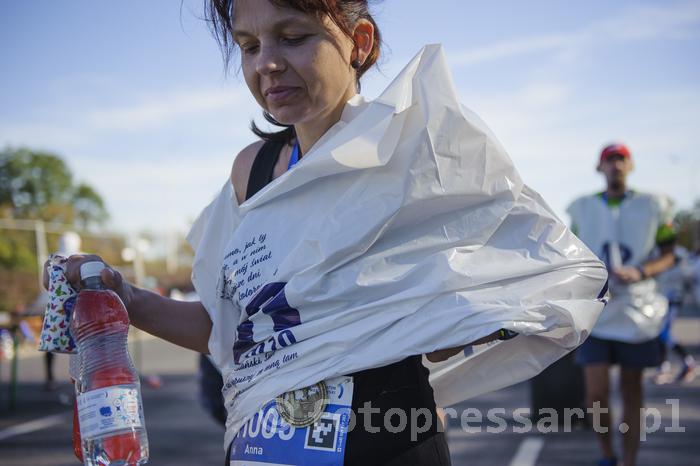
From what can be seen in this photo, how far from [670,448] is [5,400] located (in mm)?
7467

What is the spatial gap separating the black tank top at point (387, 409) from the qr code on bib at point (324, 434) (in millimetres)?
34

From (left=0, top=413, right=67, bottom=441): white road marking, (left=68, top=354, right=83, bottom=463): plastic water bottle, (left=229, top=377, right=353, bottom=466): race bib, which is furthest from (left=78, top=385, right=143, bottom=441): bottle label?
(left=0, top=413, right=67, bottom=441): white road marking

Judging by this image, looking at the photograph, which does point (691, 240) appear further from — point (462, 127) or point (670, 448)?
point (462, 127)

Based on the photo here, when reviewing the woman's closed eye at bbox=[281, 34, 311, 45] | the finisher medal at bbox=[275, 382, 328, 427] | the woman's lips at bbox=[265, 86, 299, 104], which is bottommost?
the finisher medal at bbox=[275, 382, 328, 427]

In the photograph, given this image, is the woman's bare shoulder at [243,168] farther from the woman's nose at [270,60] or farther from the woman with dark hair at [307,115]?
the woman's nose at [270,60]

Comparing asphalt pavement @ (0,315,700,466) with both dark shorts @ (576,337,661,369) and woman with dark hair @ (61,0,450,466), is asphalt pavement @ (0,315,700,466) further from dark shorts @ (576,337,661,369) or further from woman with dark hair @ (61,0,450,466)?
woman with dark hair @ (61,0,450,466)

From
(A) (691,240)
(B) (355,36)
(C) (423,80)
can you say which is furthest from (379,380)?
(A) (691,240)

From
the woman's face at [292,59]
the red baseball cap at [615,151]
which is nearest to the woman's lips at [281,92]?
the woman's face at [292,59]

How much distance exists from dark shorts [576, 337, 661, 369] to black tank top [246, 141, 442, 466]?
3773 mm

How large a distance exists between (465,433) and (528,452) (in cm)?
91

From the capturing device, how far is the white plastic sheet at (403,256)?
173 centimetres

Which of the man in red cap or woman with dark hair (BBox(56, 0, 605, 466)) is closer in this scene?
woman with dark hair (BBox(56, 0, 605, 466))

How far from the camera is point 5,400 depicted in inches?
380

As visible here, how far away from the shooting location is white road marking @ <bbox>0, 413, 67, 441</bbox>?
295 inches
